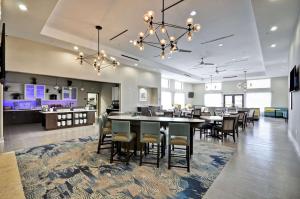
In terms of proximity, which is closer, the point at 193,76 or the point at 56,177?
the point at 56,177

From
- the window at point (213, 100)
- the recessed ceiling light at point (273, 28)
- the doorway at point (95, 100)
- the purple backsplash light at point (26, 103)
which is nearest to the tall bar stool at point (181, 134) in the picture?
the recessed ceiling light at point (273, 28)

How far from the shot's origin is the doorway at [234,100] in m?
16.2

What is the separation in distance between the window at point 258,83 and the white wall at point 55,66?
12736mm

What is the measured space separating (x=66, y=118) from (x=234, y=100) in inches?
638

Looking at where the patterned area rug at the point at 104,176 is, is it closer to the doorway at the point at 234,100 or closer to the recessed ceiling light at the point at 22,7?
the recessed ceiling light at the point at 22,7

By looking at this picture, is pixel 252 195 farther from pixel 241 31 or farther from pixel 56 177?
pixel 241 31

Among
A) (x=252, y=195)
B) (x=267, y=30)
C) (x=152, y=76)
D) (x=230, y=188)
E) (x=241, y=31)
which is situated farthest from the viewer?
(x=152, y=76)

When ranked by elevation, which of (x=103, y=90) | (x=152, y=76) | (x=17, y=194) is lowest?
(x=17, y=194)

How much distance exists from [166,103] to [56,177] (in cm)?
1343

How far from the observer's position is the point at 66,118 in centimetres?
767

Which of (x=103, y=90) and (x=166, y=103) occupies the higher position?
(x=103, y=90)

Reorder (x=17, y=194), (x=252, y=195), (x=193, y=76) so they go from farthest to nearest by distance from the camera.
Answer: (x=193, y=76) < (x=252, y=195) < (x=17, y=194)

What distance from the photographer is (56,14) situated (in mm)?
4535

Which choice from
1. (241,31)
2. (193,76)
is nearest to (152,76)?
(193,76)
